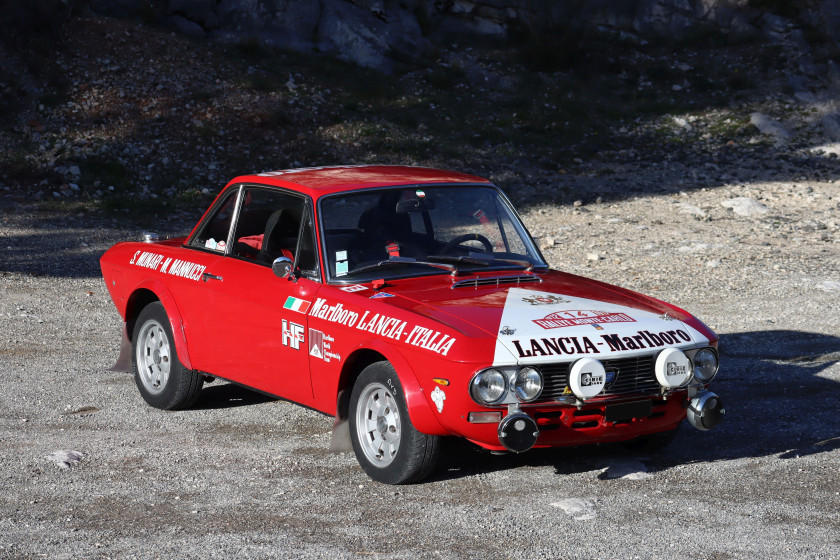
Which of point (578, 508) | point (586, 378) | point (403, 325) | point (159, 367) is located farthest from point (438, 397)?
point (159, 367)

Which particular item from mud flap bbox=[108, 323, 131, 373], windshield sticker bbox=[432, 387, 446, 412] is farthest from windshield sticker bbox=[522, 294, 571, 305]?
mud flap bbox=[108, 323, 131, 373]

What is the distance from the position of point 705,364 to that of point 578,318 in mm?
789

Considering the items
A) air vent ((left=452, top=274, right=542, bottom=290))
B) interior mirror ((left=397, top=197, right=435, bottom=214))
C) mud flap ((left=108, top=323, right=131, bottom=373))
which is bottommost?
mud flap ((left=108, top=323, right=131, bottom=373))

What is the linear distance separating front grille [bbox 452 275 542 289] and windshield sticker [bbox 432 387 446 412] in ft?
3.09

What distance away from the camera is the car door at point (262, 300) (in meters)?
5.92

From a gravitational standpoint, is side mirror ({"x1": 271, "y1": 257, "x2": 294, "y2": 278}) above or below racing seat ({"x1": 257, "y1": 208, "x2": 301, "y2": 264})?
below

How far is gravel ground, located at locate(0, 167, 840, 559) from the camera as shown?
4.62 metres

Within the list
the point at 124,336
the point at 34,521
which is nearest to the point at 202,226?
the point at 124,336

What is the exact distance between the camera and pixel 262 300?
20.0ft

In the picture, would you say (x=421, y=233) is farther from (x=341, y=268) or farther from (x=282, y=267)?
(x=282, y=267)

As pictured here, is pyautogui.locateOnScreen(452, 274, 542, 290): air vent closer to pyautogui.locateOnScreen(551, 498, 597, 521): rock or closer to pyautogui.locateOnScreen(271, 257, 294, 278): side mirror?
pyautogui.locateOnScreen(271, 257, 294, 278): side mirror

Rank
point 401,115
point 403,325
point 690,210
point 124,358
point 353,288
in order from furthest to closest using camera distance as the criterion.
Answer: point 401,115 → point 690,210 → point 124,358 → point 353,288 → point 403,325

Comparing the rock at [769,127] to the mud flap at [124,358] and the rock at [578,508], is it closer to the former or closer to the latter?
the mud flap at [124,358]

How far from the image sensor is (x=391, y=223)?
20.4ft
